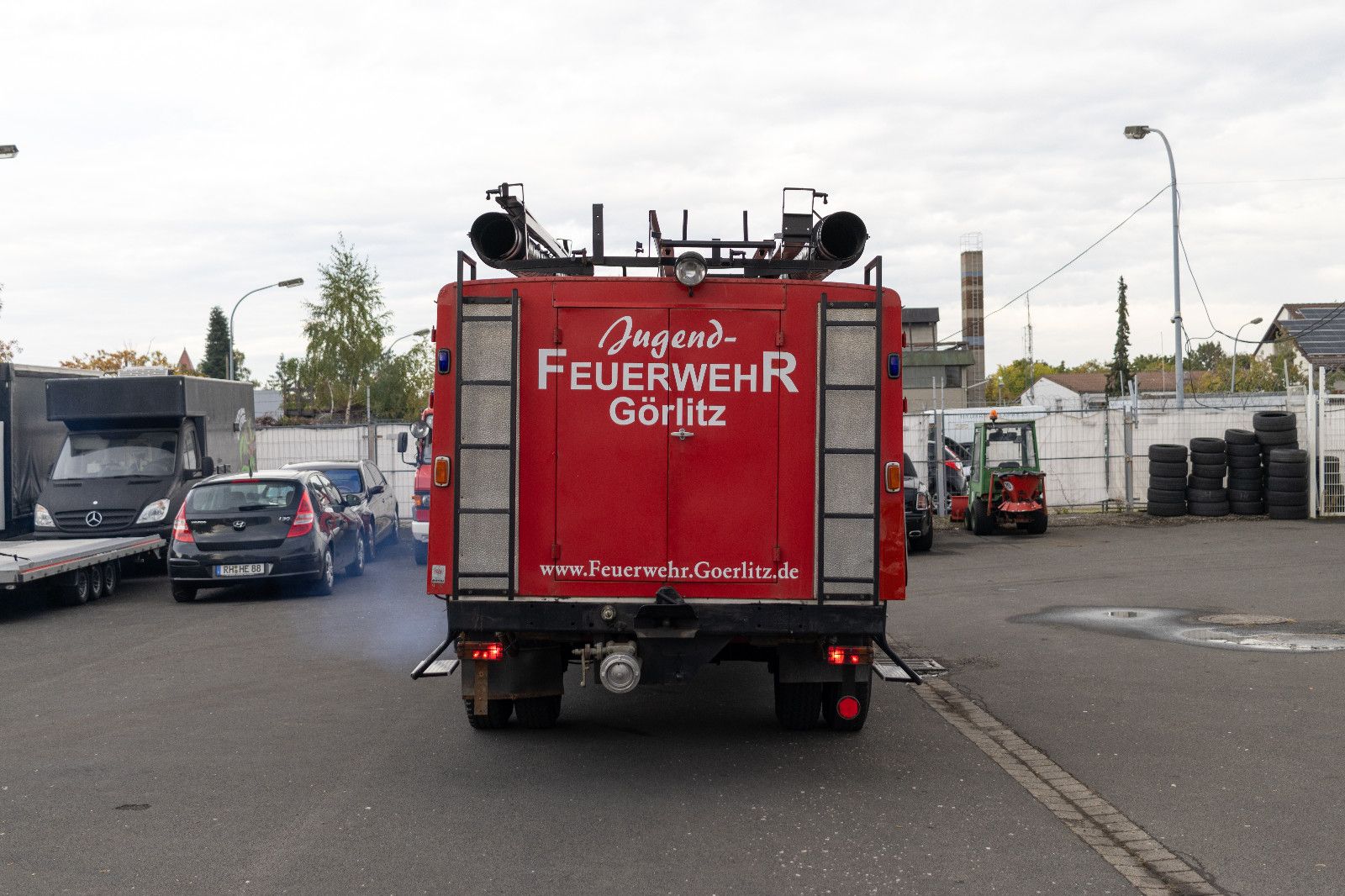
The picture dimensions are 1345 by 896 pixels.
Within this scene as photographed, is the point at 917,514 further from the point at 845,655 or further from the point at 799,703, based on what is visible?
the point at 845,655

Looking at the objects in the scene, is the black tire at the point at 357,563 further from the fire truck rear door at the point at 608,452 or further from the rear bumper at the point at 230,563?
the fire truck rear door at the point at 608,452

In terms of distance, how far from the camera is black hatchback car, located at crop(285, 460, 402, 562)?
21750 mm

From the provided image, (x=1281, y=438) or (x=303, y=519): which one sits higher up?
(x=1281, y=438)

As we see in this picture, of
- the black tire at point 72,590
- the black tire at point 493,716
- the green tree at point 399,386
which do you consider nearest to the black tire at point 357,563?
the black tire at point 72,590

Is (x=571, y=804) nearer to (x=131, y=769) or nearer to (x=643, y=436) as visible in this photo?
(x=643, y=436)

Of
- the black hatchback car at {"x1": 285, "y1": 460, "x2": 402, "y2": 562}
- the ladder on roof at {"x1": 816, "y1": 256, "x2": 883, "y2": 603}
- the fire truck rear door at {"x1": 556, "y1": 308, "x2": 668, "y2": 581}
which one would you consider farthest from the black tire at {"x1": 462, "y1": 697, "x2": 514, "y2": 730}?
the black hatchback car at {"x1": 285, "y1": 460, "x2": 402, "y2": 562}

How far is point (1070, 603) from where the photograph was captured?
1445cm

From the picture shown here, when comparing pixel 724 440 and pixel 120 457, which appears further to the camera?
pixel 120 457


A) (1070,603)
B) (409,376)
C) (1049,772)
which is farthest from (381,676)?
(409,376)

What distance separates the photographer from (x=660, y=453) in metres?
7.15

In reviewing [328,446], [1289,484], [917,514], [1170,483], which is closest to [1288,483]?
[1289,484]

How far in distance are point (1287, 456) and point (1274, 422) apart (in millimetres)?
673

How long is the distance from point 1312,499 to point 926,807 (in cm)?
2157

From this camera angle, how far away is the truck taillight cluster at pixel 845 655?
7152 millimetres
